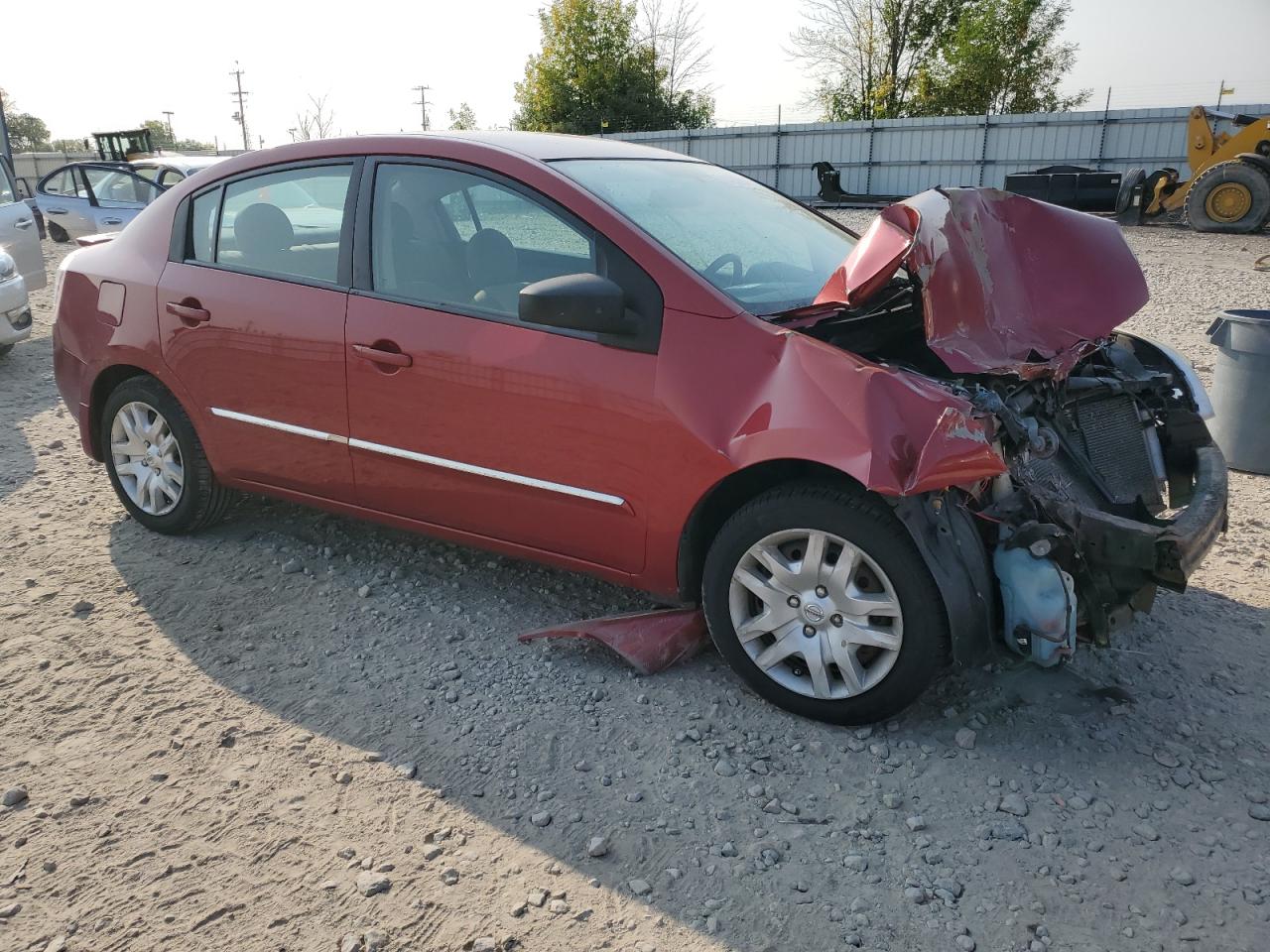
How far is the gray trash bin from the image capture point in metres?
5.28

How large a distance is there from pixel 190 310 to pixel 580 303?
1.96 metres

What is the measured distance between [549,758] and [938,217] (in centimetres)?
207

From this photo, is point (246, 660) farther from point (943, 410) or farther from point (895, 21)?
point (895, 21)

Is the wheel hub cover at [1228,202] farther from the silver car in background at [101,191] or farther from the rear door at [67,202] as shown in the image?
the rear door at [67,202]

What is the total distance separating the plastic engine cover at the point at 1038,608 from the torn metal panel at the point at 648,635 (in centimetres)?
106

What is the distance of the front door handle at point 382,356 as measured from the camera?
3.57 m

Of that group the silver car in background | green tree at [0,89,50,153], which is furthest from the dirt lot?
green tree at [0,89,50,153]

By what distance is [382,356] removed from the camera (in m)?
3.62

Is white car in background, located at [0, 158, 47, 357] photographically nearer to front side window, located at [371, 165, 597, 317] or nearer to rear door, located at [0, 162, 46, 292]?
rear door, located at [0, 162, 46, 292]

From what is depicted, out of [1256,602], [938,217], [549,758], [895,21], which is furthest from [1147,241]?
[895,21]

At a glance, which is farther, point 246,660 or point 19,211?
point 19,211

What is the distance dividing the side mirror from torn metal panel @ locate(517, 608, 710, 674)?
1055 mm

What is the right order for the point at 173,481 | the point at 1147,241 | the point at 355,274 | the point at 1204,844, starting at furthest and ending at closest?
the point at 1147,241 → the point at 173,481 → the point at 355,274 → the point at 1204,844

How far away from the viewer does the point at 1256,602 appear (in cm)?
396
